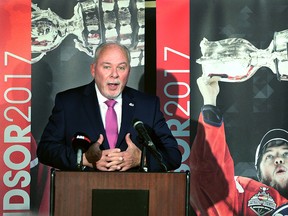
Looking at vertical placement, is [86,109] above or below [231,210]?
above

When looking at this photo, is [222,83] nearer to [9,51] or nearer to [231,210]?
[231,210]

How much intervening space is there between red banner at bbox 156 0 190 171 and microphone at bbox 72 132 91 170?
202cm

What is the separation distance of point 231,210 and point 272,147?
0.62m

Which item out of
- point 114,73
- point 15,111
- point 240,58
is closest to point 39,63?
point 15,111

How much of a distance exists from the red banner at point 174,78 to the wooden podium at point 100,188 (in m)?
2.07

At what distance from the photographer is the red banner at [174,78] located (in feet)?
18.5

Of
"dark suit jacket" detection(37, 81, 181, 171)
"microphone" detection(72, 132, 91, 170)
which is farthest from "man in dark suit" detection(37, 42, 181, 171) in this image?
"microphone" detection(72, 132, 91, 170)

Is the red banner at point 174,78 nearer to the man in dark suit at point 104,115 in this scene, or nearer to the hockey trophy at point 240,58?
the hockey trophy at point 240,58

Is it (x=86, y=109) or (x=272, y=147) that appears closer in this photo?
(x=86, y=109)

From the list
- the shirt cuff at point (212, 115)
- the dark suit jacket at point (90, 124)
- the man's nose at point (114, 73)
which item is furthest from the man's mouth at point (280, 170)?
the man's nose at point (114, 73)

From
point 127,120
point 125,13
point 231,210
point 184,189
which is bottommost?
point 231,210

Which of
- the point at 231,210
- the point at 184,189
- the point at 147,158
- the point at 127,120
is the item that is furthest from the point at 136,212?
the point at 231,210

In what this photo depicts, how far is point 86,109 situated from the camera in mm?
4590

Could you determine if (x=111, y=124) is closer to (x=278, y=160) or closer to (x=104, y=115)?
(x=104, y=115)
